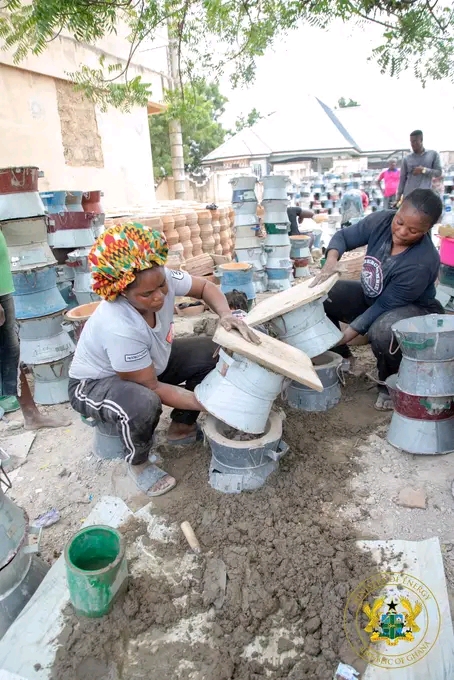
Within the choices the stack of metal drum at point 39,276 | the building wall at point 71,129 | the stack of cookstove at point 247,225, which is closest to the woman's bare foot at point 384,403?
the stack of metal drum at point 39,276

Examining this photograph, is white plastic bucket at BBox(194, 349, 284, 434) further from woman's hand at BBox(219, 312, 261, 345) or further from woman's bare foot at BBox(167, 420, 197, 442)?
woman's bare foot at BBox(167, 420, 197, 442)

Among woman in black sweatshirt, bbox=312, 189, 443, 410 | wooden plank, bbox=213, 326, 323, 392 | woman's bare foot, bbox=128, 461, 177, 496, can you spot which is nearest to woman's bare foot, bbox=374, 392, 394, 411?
Answer: woman in black sweatshirt, bbox=312, 189, 443, 410

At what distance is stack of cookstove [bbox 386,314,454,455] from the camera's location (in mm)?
2619

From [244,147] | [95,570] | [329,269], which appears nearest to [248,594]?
[95,570]

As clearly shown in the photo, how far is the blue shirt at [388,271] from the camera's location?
10.4 ft

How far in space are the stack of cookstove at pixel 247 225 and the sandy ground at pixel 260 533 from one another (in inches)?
165

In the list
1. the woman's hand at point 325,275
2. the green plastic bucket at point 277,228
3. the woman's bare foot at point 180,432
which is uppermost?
the green plastic bucket at point 277,228

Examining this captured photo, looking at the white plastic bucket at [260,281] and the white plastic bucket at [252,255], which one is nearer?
the white plastic bucket at [252,255]

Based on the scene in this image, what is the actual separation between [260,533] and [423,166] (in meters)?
7.49

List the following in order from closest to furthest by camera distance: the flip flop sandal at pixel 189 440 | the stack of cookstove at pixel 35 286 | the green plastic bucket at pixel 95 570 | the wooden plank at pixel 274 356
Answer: the green plastic bucket at pixel 95 570
the wooden plank at pixel 274 356
the flip flop sandal at pixel 189 440
the stack of cookstove at pixel 35 286

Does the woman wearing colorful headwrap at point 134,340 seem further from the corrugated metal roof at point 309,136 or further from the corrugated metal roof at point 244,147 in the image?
the corrugated metal roof at point 309,136

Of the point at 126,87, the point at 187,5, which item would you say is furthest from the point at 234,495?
the point at 126,87

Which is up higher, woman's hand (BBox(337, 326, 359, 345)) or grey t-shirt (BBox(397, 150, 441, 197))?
grey t-shirt (BBox(397, 150, 441, 197))

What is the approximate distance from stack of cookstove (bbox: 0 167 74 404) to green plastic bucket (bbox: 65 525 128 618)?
7.09 feet
